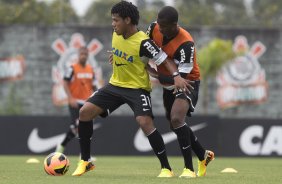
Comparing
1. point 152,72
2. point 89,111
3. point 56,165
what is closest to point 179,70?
point 152,72

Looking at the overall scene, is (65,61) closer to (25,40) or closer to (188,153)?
(25,40)

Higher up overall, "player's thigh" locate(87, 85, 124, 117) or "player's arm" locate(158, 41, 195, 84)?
"player's arm" locate(158, 41, 195, 84)

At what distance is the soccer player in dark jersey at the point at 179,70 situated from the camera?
10.5m

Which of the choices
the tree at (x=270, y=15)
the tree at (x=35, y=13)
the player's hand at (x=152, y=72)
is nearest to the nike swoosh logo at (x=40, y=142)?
the player's hand at (x=152, y=72)

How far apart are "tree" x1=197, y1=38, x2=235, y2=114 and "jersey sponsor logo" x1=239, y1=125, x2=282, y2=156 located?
10.0 m

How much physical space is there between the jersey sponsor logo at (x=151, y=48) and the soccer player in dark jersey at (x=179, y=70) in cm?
29

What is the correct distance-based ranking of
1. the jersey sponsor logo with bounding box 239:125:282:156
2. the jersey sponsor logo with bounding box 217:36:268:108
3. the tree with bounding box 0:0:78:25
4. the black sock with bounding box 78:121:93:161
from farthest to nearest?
the tree with bounding box 0:0:78:25 < the jersey sponsor logo with bounding box 217:36:268:108 < the jersey sponsor logo with bounding box 239:125:282:156 < the black sock with bounding box 78:121:93:161

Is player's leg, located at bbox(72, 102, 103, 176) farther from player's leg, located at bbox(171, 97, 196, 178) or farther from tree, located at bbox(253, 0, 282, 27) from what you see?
tree, located at bbox(253, 0, 282, 27)

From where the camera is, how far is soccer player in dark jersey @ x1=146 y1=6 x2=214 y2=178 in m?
10.5

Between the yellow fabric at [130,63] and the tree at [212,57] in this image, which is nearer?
the yellow fabric at [130,63]

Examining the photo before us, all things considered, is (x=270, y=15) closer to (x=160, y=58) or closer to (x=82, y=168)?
(x=82, y=168)

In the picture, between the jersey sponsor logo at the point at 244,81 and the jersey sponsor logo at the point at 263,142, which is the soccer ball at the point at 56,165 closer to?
Answer: the jersey sponsor logo at the point at 263,142

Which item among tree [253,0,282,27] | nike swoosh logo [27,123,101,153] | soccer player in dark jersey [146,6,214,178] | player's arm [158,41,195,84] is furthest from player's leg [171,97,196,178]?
tree [253,0,282,27]

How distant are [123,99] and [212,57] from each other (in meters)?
21.2
